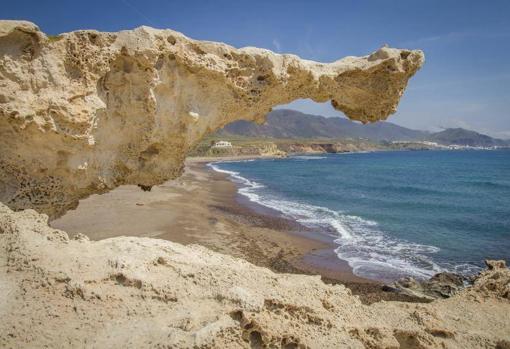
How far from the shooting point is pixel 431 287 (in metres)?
12.9

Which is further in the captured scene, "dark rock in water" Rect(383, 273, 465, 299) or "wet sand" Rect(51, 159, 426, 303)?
"wet sand" Rect(51, 159, 426, 303)

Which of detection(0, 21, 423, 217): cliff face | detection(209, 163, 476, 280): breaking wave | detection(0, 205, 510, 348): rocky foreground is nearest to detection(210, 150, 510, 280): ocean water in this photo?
detection(209, 163, 476, 280): breaking wave

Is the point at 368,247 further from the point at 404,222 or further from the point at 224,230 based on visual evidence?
the point at 404,222

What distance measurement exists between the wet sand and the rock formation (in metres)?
6.77

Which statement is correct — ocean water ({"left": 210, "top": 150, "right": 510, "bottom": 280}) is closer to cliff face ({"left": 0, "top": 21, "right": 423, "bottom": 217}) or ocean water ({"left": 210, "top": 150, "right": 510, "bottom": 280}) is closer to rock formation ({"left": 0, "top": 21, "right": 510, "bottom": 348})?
cliff face ({"left": 0, "top": 21, "right": 423, "bottom": 217})

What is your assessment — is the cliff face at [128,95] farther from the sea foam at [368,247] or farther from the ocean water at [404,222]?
the ocean water at [404,222]

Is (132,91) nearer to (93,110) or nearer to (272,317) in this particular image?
(93,110)

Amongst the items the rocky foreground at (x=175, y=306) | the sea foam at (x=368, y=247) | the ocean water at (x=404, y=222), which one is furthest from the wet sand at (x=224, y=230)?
the rocky foreground at (x=175, y=306)

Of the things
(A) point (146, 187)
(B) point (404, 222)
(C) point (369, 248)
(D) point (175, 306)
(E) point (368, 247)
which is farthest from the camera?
(B) point (404, 222)

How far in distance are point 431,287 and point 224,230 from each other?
1159 cm

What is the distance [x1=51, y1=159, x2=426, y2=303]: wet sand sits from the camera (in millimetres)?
16125

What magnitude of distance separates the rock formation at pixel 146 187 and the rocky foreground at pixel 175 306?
19 mm

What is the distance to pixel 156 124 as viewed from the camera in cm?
816

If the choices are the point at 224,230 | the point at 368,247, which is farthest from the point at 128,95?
the point at 368,247
